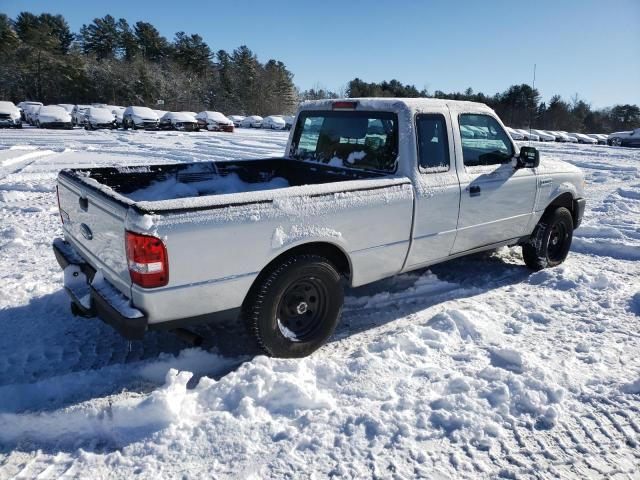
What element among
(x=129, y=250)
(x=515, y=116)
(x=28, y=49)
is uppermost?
(x=28, y=49)

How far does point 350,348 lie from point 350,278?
56 cm

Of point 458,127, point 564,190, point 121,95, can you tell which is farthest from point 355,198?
point 121,95

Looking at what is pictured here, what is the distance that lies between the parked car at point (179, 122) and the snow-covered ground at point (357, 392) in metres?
25.7

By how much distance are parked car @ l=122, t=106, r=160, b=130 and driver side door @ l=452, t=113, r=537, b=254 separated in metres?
27.1

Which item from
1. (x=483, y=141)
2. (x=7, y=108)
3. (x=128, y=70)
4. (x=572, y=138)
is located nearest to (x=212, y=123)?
(x=7, y=108)

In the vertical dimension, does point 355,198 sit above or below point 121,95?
below

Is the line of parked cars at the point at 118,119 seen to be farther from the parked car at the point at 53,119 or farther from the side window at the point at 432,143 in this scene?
the side window at the point at 432,143

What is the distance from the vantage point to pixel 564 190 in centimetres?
547

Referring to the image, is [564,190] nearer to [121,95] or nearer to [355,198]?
[355,198]

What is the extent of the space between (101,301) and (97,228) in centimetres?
51

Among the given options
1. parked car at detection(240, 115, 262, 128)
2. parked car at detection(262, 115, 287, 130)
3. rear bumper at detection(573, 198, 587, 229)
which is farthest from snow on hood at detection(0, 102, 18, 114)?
rear bumper at detection(573, 198, 587, 229)

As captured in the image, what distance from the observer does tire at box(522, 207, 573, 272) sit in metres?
5.39

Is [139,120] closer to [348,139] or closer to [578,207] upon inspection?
[348,139]

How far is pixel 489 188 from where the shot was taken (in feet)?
14.9
